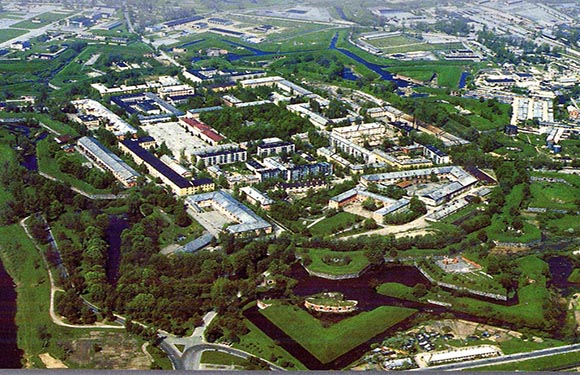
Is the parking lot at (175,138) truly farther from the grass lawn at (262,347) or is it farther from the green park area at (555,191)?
the grass lawn at (262,347)

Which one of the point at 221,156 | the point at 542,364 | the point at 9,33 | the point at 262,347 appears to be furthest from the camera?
the point at 9,33

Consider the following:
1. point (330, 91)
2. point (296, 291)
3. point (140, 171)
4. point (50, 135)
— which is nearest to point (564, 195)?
point (296, 291)

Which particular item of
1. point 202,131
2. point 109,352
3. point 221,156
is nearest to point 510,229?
point 221,156

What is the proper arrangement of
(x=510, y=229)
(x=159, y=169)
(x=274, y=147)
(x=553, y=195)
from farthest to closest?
(x=274, y=147) → (x=159, y=169) → (x=553, y=195) → (x=510, y=229)

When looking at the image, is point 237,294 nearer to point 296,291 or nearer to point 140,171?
point 296,291

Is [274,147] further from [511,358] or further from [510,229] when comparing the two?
[511,358]
